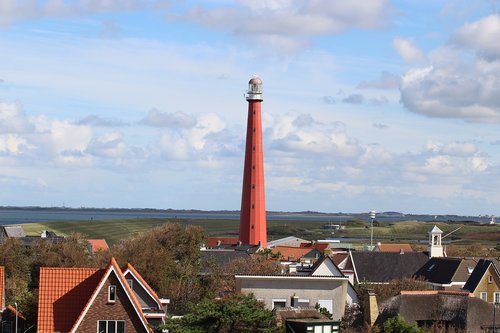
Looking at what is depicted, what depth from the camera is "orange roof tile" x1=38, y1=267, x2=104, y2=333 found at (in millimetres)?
49312

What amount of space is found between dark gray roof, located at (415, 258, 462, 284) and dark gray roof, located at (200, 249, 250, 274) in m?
16.6

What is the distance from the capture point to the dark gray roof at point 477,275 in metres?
80.2

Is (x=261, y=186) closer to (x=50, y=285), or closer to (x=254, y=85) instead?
(x=254, y=85)

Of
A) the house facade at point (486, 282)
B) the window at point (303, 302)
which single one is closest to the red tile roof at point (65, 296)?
the window at point (303, 302)

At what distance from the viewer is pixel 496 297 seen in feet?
262

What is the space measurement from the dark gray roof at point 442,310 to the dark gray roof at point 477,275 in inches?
994

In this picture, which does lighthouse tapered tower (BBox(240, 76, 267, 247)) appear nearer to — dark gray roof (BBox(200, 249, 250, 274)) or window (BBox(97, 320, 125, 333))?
dark gray roof (BBox(200, 249, 250, 274))

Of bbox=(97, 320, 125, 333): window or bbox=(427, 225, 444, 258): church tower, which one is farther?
bbox=(427, 225, 444, 258): church tower

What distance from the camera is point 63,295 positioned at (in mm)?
49969

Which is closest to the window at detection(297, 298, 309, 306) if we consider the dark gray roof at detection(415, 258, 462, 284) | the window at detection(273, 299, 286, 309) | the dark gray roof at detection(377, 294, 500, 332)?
the window at detection(273, 299, 286, 309)

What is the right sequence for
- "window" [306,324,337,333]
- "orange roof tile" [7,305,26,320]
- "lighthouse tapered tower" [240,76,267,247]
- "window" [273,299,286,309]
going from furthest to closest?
"lighthouse tapered tower" [240,76,267,247] → "window" [273,299,286,309] → "orange roof tile" [7,305,26,320] → "window" [306,324,337,333]

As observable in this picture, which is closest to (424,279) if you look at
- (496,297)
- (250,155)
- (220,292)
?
(496,297)

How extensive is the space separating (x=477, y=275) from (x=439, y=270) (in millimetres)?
11438

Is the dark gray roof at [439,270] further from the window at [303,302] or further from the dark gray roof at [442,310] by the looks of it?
the dark gray roof at [442,310]
